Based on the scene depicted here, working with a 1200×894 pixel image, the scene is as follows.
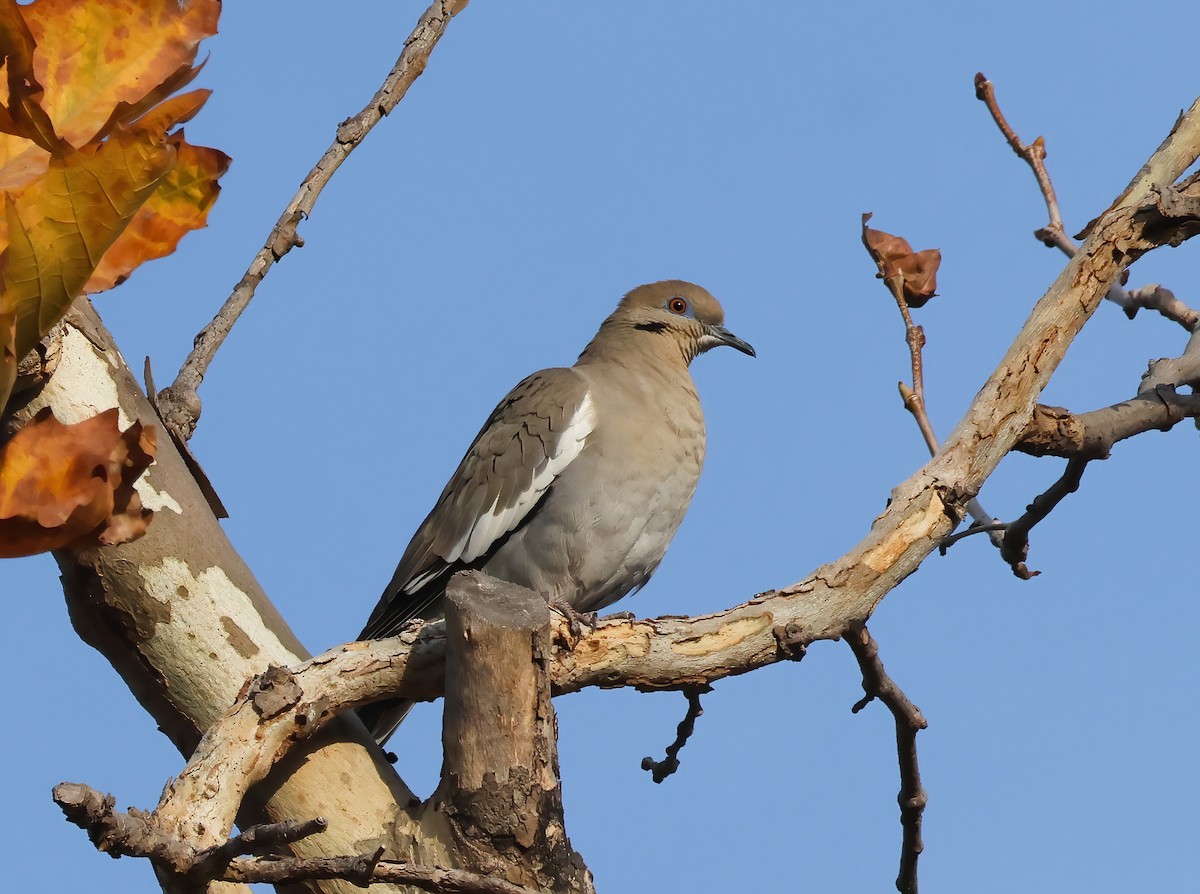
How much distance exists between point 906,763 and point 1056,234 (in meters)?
1.60

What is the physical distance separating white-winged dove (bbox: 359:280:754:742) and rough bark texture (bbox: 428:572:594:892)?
6.55 feet

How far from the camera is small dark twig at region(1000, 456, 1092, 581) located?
12.2ft

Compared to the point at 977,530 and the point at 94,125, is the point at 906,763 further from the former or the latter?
the point at 94,125

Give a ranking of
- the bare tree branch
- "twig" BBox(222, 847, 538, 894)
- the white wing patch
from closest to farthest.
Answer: "twig" BBox(222, 847, 538, 894), the bare tree branch, the white wing patch

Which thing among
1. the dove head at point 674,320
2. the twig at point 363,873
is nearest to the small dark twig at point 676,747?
the twig at point 363,873

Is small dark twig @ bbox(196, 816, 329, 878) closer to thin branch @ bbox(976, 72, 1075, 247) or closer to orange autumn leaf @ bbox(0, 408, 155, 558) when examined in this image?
orange autumn leaf @ bbox(0, 408, 155, 558)

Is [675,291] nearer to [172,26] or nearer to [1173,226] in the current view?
[1173,226]

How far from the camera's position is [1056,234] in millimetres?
3871

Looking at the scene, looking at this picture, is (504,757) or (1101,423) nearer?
(504,757)

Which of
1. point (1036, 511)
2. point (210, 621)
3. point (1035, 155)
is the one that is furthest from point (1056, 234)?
point (210, 621)

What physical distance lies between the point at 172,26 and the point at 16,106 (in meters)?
0.17

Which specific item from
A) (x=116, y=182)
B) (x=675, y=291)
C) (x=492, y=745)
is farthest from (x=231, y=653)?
(x=675, y=291)

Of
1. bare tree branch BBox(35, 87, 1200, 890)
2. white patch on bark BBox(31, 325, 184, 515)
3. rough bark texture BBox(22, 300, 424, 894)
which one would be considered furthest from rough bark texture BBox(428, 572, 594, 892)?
white patch on bark BBox(31, 325, 184, 515)

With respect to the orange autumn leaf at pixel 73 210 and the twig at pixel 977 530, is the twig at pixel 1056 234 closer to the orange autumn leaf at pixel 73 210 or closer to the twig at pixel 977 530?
the twig at pixel 977 530
